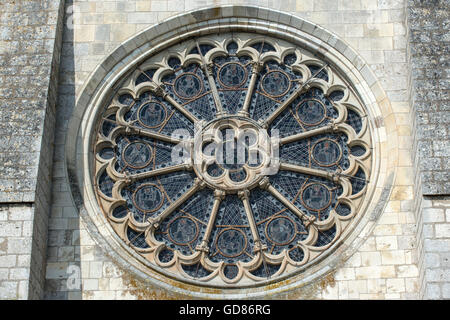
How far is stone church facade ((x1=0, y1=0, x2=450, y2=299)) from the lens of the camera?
16.1m

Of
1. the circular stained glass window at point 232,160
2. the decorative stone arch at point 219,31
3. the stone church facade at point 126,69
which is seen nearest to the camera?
the stone church facade at point 126,69

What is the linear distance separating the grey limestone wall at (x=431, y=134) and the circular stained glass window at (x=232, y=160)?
47.2 inches

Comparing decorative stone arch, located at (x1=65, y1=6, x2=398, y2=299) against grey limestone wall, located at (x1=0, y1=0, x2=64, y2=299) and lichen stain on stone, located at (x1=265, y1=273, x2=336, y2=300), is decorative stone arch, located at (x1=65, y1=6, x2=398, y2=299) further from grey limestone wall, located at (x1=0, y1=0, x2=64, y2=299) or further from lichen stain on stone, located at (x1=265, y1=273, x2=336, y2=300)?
grey limestone wall, located at (x1=0, y1=0, x2=64, y2=299)

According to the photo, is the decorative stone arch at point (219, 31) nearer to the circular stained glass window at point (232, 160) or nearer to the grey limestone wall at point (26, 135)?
the circular stained glass window at point (232, 160)

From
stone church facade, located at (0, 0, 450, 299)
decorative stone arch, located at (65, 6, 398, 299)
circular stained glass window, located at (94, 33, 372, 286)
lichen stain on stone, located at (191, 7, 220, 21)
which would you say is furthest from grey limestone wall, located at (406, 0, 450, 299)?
lichen stain on stone, located at (191, 7, 220, 21)

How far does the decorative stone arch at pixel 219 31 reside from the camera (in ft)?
54.3

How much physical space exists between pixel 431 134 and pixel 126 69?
4.92m

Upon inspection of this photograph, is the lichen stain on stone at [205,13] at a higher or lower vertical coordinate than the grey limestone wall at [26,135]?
higher

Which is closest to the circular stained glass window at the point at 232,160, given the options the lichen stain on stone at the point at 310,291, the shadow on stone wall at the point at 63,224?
the lichen stain on stone at the point at 310,291

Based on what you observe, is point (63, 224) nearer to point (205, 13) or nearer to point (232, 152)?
point (232, 152)

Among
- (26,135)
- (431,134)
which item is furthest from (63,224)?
(431,134)

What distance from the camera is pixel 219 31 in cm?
1842

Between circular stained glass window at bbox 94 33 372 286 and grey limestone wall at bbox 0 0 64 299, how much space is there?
118 cm

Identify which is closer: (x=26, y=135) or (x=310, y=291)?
(x=310, y=291)
